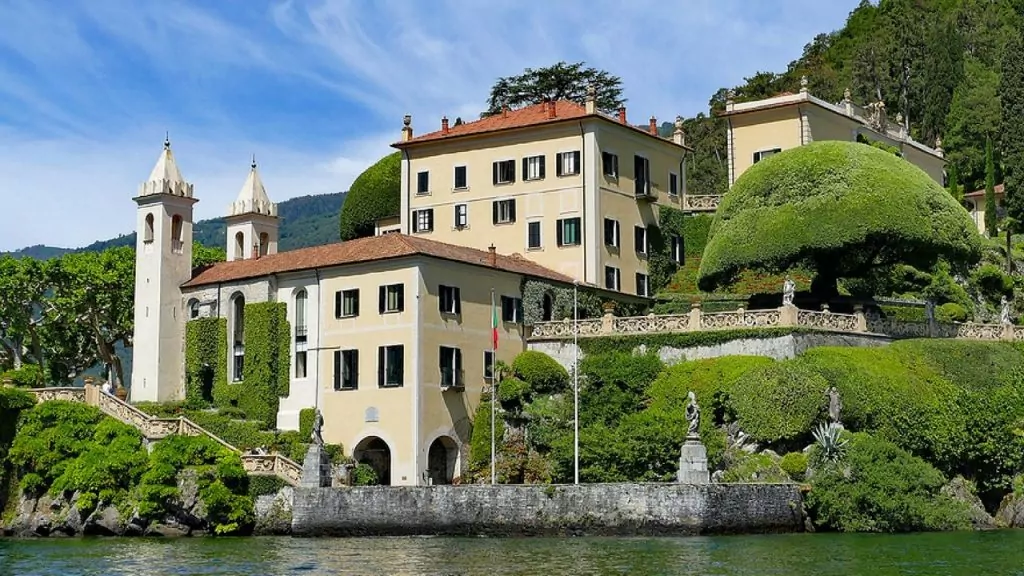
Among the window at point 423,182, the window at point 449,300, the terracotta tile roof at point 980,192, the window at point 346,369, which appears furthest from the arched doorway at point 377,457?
the terracotta tile roof at point 980,192

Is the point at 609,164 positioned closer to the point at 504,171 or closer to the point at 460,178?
the point at 504,171

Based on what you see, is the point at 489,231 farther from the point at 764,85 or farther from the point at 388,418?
the point at 764,85

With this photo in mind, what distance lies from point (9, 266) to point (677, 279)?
3327cm

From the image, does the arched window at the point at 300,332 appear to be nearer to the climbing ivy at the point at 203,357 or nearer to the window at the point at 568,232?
the climbing ivy at the point at 203,357

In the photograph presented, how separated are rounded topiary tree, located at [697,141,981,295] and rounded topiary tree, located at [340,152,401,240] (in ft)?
74.5

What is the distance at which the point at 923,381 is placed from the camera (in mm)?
54812

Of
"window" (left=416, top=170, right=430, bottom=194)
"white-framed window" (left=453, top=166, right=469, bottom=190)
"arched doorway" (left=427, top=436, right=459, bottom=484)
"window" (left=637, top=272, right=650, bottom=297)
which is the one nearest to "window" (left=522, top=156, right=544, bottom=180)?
"white-framed window" (left=453, top=166, right=469, bottom=190)

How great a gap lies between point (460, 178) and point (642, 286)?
394 inches

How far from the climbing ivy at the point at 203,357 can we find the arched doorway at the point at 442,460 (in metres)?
10.7

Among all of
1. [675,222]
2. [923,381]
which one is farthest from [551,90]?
[923,381]

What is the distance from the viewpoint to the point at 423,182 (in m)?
Result: 73.8

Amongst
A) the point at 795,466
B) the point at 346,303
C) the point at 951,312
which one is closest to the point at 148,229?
the point at 346,303

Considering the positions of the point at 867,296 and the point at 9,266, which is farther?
the point at 9,266

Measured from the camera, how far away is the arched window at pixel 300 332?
61688 millimetres
